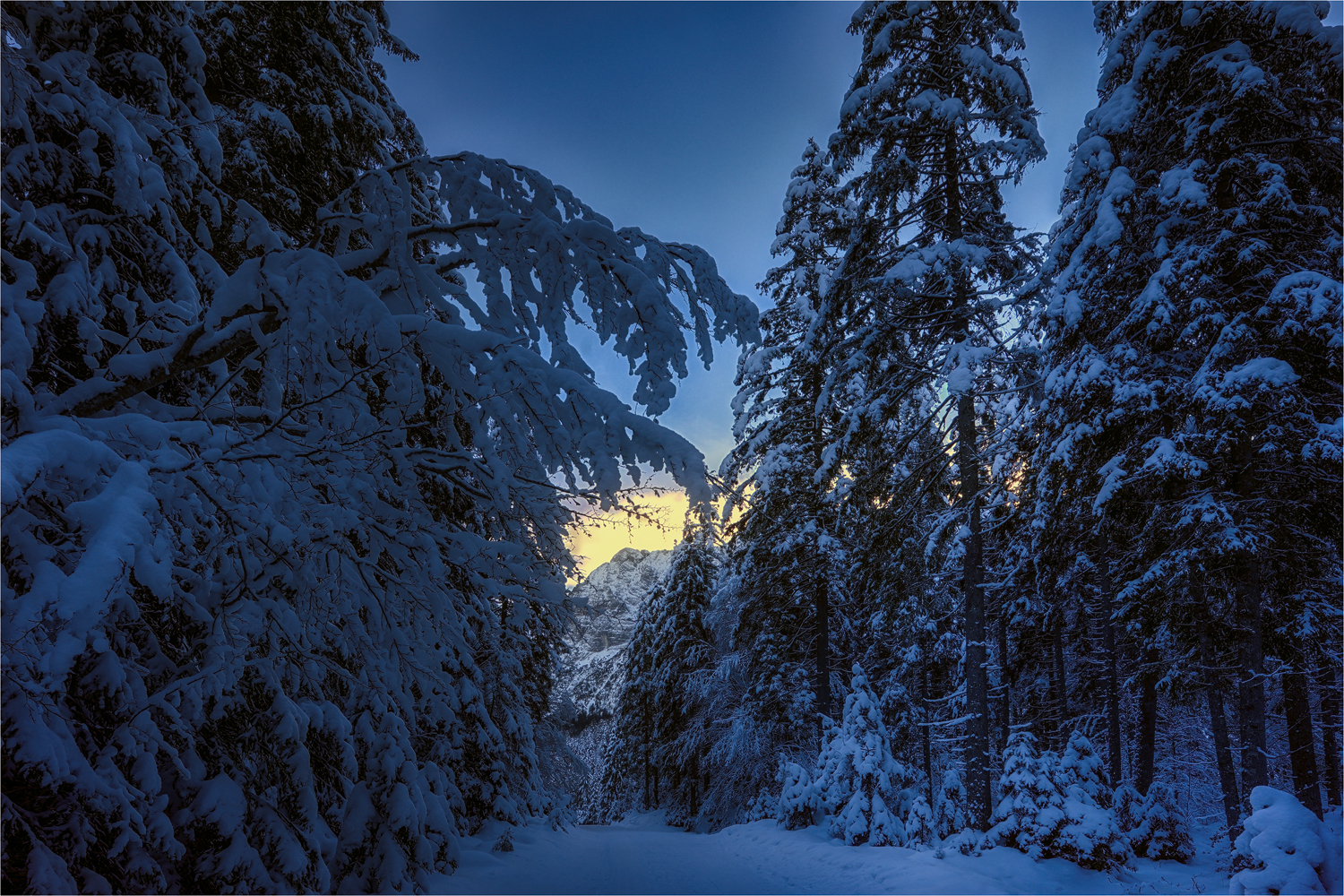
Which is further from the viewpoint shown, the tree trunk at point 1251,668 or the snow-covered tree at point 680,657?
the snow-covered tree at point 680,657

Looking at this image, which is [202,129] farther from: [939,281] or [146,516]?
[939,281]

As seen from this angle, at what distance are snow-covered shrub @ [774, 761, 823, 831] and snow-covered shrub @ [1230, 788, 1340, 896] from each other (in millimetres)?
8598

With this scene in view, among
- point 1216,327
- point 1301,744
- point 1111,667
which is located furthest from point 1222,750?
point 1216,327

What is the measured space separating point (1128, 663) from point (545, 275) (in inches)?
755

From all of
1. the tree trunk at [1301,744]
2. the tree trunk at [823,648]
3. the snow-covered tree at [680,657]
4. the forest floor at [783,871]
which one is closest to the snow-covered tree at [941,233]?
the forest floor at [783,871]

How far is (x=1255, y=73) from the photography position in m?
6.72

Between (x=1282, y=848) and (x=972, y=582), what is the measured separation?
463 cm

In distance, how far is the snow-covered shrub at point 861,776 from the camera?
10.6 metres

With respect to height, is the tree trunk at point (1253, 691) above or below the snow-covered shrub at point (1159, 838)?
above

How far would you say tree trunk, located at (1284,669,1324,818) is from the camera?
24.3ft

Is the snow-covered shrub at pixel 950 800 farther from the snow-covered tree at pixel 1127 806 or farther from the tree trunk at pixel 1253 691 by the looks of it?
the tree trunk at pixel 1253 691

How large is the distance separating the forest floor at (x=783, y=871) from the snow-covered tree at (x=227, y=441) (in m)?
4.60

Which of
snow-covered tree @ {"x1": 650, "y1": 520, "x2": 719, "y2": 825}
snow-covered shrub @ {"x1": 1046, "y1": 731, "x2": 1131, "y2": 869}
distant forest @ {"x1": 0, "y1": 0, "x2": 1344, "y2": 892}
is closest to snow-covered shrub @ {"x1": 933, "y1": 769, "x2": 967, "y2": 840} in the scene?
distant forest @ {"x1": 0, "y1": 0, "x2": 1344, "y2": 892}

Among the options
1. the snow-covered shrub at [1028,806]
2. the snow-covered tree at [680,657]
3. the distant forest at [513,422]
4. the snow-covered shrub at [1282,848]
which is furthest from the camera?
the snow-covered tree at [680,657]
